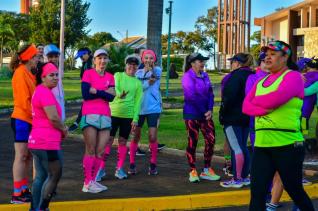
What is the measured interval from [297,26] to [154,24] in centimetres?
4139

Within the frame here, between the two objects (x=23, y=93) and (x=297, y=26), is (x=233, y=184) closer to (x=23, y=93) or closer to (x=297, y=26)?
(x=23, y=93)

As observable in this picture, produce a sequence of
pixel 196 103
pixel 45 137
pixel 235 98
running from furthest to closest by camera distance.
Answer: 1. pixel 196 103
2. pixel 235 98
3. pixel 45 137

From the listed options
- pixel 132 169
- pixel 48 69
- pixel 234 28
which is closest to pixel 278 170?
pixel 48 69

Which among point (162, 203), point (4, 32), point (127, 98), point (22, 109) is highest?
point (4, 32)

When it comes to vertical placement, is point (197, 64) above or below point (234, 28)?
below

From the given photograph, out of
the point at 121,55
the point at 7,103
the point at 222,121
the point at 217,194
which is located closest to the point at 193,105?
the point at 222,121

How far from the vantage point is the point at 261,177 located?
5262mm

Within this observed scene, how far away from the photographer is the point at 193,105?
8078 mm

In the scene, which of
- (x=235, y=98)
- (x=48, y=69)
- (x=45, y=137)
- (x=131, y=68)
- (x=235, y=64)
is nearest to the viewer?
(x=45, y=137)

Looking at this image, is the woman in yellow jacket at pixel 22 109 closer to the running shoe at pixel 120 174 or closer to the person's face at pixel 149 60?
the running shoe at pixel 120 174

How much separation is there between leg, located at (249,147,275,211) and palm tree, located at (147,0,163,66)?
12.4 metres

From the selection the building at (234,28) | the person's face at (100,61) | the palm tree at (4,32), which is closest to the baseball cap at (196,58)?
the person's face at (100,61)

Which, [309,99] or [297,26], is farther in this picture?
[297,26]

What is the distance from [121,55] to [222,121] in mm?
27559
